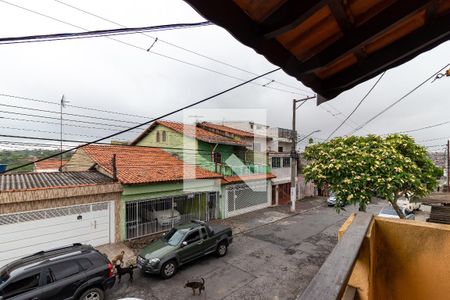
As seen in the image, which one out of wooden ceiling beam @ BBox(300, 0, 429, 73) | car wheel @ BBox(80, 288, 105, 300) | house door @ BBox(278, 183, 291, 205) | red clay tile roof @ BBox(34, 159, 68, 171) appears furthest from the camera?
red clay tile roof @ BBox(34, 159, 68, 171)

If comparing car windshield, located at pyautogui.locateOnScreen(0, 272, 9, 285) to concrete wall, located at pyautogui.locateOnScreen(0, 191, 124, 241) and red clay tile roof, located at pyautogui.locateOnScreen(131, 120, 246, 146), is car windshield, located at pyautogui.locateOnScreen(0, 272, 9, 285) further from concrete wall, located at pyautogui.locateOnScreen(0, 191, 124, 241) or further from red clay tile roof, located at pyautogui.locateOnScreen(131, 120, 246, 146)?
red clay tile roof, located at pyautogui.locateOnScreen(131, 120, 246, 146)

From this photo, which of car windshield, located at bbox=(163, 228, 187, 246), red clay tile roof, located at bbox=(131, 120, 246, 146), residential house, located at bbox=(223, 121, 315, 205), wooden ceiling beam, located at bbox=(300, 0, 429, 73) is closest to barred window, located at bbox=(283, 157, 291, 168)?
residential house, located at bbox=(223, 121, 315, 205)

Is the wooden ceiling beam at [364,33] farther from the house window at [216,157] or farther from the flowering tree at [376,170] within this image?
the house window at [216,157]

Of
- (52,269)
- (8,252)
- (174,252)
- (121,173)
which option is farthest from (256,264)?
(8,252)

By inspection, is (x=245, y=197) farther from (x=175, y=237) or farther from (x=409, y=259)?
(x=409, y=259)

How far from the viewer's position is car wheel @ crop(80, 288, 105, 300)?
23.8ft

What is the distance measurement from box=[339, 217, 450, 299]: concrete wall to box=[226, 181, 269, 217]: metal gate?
15.7 m

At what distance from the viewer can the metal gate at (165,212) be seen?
1321cm

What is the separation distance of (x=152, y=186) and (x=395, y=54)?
13.0 metres

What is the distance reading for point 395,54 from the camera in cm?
236

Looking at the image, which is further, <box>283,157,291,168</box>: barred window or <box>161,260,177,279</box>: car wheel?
<box>283,157,291,168</box>: barred window

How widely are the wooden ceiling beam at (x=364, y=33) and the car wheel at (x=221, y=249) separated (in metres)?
10.3

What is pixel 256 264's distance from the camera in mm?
10406

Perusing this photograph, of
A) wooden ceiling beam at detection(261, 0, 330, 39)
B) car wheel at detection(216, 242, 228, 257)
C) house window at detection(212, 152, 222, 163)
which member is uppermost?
wooden ceiling beam at detection(261, 0, 330, 39)
